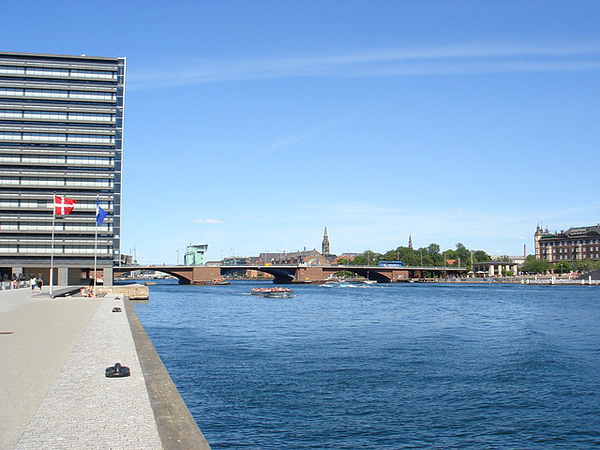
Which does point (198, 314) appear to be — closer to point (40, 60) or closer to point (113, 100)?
point (113, 100)

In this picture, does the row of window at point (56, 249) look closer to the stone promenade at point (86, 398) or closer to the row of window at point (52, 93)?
the row of window at point (52, 93)

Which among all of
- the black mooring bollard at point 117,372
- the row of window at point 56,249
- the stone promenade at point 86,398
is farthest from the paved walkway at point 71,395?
the row of window at point 56,249

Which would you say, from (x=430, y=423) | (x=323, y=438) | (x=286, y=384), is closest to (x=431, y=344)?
(x=286, y=384)

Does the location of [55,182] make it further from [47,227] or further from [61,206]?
[61,206]

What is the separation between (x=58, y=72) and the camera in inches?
4742

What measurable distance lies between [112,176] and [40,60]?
2740 centimetres

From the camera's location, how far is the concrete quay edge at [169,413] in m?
11.8

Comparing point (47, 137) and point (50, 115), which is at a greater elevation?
→ point (50, 115)

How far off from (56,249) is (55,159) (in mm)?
17717

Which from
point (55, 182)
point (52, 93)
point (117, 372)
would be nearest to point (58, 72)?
point (52, 93)

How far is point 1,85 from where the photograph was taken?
389 feet

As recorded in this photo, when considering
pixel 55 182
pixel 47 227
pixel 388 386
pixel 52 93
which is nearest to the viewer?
pixel 388 386

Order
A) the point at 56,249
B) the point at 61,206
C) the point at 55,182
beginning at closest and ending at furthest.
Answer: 1. the point at 61,206
2. the point at 56,249
3. the point at 55,182

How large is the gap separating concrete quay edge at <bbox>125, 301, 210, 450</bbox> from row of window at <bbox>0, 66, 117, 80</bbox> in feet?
365
